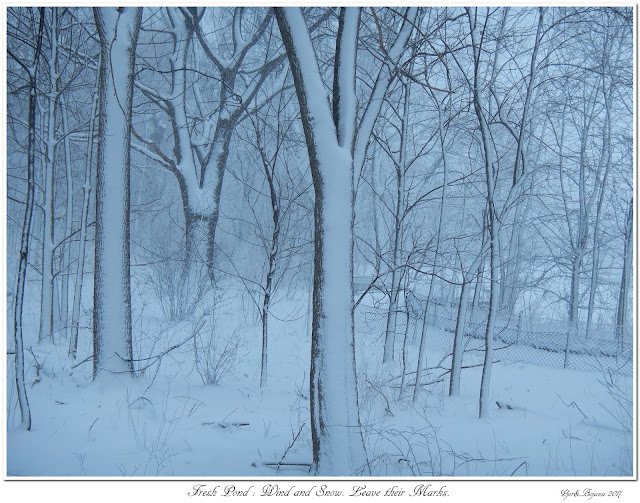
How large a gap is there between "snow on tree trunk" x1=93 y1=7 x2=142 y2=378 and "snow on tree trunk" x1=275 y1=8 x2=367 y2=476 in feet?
8.94

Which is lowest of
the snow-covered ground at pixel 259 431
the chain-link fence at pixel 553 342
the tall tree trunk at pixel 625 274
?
the chain-link fence at pixel 553 342

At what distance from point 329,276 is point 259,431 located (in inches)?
73.9

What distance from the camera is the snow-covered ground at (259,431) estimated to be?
3.15 metres

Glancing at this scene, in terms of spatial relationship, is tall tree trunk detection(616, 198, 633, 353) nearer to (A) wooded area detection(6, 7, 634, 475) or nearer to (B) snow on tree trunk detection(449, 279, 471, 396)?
(A) wooded area detection(6, 7, 634, 475)

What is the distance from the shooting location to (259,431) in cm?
386

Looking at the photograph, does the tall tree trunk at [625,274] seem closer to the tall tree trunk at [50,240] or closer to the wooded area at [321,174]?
the wooded area at [321,174]

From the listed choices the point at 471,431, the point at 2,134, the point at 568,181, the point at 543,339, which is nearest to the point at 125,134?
the point at 2,134

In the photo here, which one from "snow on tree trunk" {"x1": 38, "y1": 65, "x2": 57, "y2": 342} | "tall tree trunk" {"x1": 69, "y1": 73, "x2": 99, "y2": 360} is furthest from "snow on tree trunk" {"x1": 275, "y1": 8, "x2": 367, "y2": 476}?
"snow on tree trunk" {"x1": 38, "y1": 65, "x2": 57, "y2": 342}

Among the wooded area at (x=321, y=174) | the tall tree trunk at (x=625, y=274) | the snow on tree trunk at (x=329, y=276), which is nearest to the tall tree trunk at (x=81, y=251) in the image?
the wooded area at (x=321, y=174)

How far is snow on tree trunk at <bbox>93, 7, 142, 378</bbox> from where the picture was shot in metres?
4.66

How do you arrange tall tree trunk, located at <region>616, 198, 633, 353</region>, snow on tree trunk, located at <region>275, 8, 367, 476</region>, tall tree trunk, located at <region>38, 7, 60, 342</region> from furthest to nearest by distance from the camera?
tall tree trunk, located at <region>616, 198, 633, 353</region>
tall tree trunk, located at <region>38, 7, 60, 342</region>
snow on tree trunk, located at <region>275, 8, 367, 476</region>

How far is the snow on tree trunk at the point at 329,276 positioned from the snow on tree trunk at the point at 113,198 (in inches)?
107

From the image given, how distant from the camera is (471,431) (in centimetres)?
416

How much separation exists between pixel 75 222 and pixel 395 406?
434 inches
